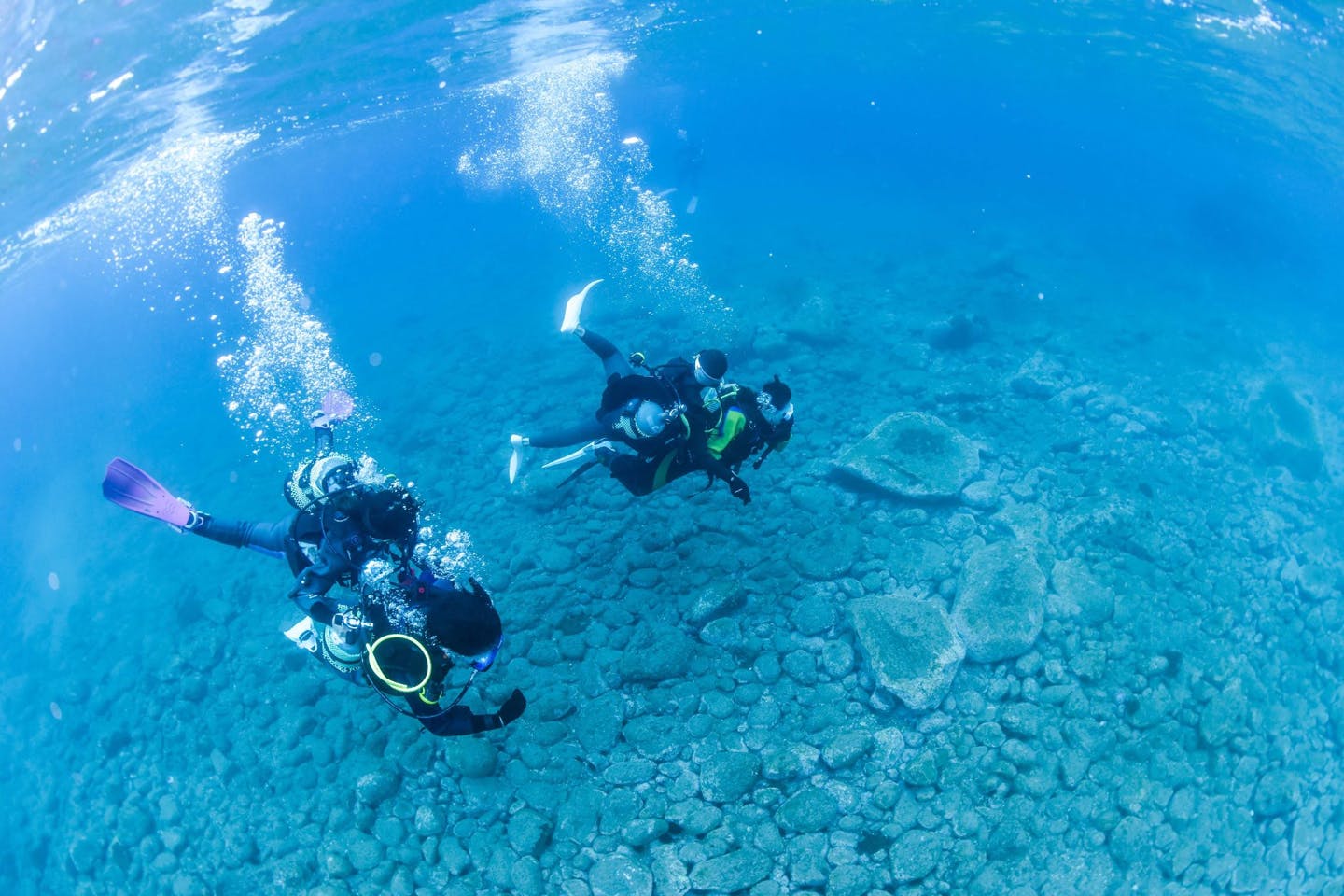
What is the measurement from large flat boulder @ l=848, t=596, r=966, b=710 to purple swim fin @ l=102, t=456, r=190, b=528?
6.68 meters

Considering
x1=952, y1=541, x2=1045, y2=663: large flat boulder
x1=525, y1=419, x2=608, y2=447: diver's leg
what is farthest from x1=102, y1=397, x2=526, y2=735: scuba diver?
x1=952, y1=541, x2=1045, y2=663: large flat boulder

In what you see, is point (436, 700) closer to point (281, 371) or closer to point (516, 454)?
point (516, 454)

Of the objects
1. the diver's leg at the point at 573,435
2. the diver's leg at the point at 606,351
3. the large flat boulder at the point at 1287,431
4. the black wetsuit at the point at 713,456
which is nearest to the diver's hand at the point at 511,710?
the black wetsuit at the point at 713,456

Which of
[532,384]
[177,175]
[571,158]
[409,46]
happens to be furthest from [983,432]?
[571,158]

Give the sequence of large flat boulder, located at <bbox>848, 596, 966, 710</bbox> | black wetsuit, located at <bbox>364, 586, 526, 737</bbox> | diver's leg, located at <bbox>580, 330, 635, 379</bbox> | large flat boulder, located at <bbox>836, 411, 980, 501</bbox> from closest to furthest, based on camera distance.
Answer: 1. black wetsuit, located at <bbox>364, 586, 526, 737</bbox>
2. large flat boulder, located at <bbox>848, 596, 966, 710</bbox>
3. diver's leg, located at <bbox>580, 330, 635, 379</bbox>
4. large flat boulder, located at <bbox>836, 411, 980, 501</bbox>

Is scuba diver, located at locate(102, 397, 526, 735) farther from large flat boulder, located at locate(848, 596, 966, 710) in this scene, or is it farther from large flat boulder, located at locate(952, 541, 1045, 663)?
large flat boulder, located at locate(952, 541, 1045, 663)

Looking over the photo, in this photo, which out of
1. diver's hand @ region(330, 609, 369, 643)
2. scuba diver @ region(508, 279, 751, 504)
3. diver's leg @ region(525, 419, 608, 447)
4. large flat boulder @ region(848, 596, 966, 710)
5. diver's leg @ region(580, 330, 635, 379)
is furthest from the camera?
diver's leg @ region(580, 330, 635, 379)

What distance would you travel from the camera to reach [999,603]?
22.8ft

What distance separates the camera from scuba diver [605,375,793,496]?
6.33m

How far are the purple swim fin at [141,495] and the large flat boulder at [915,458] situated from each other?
750cm

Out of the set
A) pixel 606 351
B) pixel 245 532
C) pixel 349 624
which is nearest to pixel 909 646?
pixel 606 351

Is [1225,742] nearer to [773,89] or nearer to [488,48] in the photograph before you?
[488,48]

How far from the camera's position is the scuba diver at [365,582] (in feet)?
13.1

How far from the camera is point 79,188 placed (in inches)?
843
